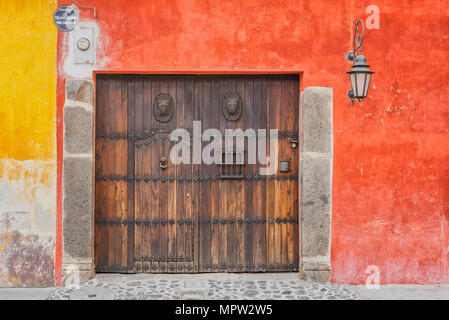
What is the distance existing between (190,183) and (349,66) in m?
1.88

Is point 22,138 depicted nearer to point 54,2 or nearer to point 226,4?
point 54,2

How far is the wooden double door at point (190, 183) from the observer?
4.62 m

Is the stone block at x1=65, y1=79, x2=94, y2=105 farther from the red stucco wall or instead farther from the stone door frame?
the red stucco wall

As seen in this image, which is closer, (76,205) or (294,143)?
(76,205)

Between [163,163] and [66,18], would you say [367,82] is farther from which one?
[66,18]

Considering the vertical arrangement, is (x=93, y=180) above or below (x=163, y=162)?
below

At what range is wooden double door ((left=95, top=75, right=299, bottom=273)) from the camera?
4617 mm

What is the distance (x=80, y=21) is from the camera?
4418 mm

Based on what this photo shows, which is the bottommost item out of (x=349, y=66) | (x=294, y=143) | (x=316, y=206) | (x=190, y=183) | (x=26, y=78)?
(x=316, y=206)

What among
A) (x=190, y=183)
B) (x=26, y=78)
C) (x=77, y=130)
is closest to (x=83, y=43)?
(x=26, y=78)

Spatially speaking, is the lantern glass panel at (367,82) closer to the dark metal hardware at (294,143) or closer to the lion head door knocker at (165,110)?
the dark metal hardware at (294,143)

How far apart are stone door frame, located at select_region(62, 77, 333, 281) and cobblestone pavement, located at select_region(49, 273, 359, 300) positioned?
0.16 m

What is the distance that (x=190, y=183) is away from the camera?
465 cm

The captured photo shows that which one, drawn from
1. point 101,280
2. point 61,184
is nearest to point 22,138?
point 61,184
